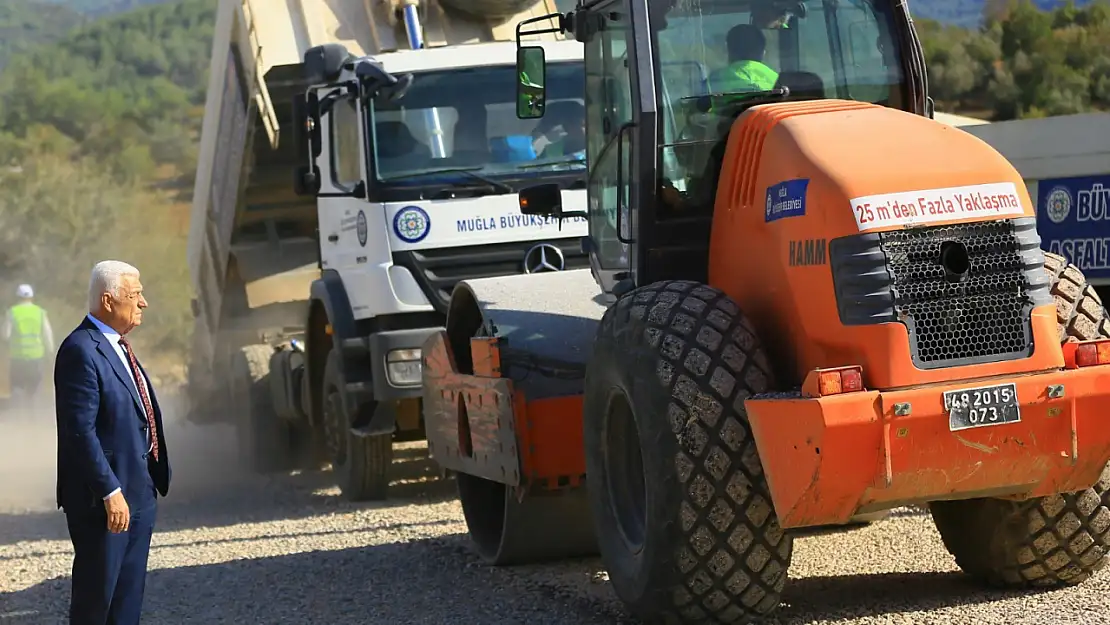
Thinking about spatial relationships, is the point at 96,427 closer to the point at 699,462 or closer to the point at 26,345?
the point at 699,462

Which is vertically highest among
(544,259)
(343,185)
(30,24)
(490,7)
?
(30,24)

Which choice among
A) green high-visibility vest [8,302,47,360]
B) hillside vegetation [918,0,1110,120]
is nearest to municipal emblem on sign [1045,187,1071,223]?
green high-visibility vest [8,302,47,360]

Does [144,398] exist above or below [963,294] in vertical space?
below

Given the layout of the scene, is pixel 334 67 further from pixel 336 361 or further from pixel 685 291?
pixel 685 291

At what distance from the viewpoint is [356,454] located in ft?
37.0

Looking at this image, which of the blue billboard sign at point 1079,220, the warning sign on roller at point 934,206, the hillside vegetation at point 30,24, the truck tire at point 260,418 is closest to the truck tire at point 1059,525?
the warning sign on roller at point 934,206

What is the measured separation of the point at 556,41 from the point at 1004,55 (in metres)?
24.4

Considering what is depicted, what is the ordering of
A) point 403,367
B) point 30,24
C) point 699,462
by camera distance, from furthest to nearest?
point 30,24, point 403,367, point 699,462

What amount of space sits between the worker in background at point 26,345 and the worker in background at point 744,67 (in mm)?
14663

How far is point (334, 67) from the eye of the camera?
10.8 meters

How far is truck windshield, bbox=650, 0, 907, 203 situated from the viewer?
6699 mm

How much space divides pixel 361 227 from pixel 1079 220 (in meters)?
4.58

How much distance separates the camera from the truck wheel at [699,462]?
5.79m

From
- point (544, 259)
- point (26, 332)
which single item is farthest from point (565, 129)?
point (26, 332)
